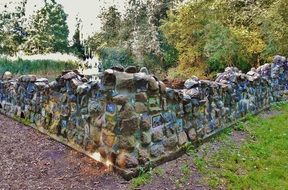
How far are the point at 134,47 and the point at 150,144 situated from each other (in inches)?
600

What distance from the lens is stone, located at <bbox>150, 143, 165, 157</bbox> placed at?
3.36 metres

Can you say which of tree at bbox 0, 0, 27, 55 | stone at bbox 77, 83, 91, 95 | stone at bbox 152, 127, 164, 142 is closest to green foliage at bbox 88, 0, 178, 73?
tree at bbox 0, 0, 27, 55

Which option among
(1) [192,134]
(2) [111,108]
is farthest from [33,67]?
(2) [111,108]

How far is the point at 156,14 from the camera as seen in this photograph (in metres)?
19.5

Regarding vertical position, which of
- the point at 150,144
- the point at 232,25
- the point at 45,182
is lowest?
the point at 45,182

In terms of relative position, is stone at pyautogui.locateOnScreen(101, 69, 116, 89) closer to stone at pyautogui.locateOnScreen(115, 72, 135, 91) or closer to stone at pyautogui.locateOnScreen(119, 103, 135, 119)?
stone at pyautogui.locateOnScreen(115, 72, 135, 91)

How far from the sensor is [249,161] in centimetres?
384

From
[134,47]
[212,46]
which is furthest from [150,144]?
[134,47]

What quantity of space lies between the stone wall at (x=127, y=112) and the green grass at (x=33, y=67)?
9497 mm

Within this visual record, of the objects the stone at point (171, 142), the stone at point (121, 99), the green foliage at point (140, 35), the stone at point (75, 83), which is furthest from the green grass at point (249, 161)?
the green foliage at point (140, 35)

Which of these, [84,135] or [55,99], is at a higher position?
[55,99]

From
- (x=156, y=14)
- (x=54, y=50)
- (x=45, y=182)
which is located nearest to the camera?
(x=45, y=182)

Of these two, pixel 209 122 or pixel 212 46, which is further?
pixel 212 46

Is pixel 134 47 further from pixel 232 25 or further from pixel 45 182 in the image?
pixel 45 182
